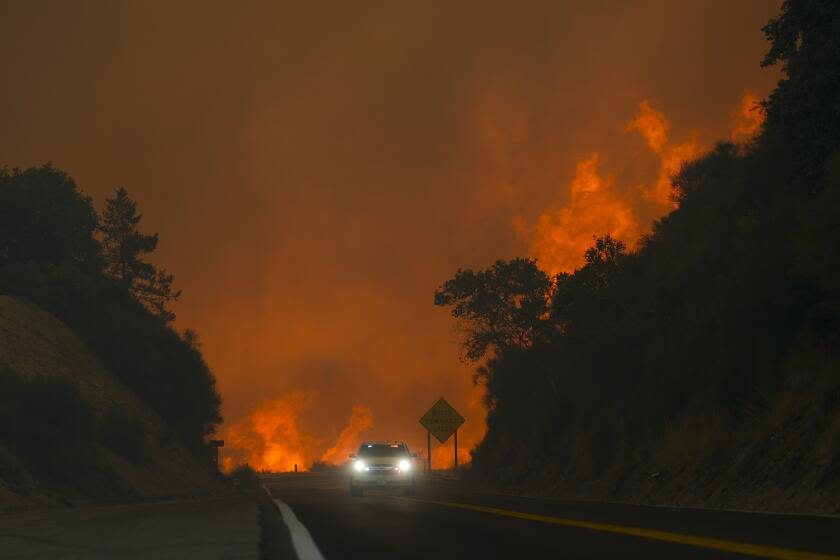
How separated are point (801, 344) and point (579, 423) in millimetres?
15845

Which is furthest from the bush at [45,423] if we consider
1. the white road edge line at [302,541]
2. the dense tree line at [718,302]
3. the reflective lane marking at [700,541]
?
the reflective lane marking at [700,541]

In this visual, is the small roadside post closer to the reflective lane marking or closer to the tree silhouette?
the tree silhouette

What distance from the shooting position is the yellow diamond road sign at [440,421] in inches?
2229

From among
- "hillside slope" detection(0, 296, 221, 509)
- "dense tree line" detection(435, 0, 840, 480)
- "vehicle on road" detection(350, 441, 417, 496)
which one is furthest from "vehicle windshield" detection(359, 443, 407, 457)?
"hillside slope" detection(0, 296, 221, 509)

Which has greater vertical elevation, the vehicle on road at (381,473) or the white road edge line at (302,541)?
the vehicle on road at (381,473)

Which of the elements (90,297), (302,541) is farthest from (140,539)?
(90,297)

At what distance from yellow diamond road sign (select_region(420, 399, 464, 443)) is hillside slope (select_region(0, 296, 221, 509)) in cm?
1367

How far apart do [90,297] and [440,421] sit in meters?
30.3

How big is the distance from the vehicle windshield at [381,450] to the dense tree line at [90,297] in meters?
38.4

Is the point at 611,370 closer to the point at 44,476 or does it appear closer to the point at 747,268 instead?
the point at 747,268

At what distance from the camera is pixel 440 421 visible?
186 feet

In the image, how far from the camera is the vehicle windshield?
35.2 m

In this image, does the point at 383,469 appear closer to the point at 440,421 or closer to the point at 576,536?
the point at 440,421

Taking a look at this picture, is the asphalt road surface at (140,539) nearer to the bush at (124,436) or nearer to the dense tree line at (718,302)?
the dense tree line at (718,302)
